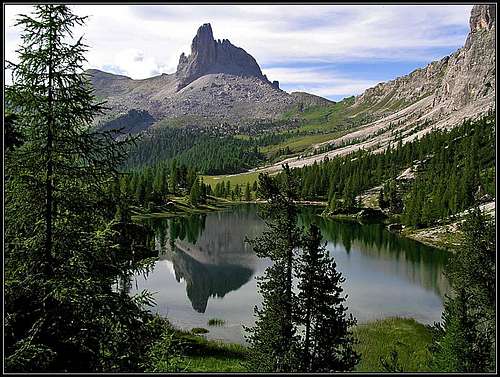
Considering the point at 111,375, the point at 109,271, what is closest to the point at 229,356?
the point at 109,271

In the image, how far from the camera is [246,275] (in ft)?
194

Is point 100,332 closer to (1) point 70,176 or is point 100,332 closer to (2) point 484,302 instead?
(1) point 70,176

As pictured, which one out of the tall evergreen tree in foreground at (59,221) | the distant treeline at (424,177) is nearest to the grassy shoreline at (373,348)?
the tall evergreen tree in foreground at (59,221)

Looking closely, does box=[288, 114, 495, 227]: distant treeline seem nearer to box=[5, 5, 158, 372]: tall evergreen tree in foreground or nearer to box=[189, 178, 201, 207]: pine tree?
box=[189, 178, 201, 207]: pine tree

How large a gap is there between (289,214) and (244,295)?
1186 inches

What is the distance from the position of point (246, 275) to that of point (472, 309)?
37.6m

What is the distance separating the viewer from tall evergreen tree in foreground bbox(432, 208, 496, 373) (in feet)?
64.0

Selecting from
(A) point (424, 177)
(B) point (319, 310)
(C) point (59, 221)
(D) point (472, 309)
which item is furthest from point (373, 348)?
(A) point (424, 177)

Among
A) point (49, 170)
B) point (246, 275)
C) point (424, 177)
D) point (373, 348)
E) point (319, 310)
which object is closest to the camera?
point (49, 170)

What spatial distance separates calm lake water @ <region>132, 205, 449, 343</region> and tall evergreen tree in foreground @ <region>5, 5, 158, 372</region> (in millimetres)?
11873

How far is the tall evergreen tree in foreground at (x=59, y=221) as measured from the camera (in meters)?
10.1

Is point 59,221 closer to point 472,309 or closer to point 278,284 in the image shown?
point 278,284

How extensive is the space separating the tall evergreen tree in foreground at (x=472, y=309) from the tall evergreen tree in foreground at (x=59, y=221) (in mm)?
14727

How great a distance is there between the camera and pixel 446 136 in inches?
5984
